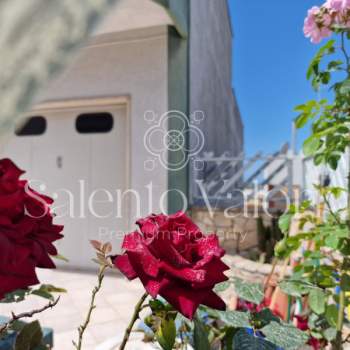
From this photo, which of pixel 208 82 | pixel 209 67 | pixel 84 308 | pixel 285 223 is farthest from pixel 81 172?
pixel 285 223

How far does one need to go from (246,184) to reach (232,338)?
4927 millimetres

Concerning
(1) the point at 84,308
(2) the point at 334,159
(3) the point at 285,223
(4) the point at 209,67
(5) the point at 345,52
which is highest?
(4) the point at 209,67

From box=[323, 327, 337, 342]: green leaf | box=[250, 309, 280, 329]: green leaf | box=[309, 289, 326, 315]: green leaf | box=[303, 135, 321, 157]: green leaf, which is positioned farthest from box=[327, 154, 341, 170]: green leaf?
Result: box=[250, 309, 280, 329]: green leaf

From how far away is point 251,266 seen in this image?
10.7ft

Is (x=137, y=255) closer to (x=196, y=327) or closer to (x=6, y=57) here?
(x=196, y=327)

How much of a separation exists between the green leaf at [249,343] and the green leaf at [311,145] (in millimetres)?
819

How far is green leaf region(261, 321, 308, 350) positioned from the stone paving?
182cm

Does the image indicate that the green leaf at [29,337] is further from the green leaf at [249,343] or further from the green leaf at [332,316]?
the green leaf at [332,316]

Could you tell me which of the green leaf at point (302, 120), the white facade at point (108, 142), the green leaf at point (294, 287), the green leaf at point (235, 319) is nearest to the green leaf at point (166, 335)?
the green leaf at point (235, 319)

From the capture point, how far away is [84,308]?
320 cm

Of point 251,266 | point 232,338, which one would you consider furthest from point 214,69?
point 232,338

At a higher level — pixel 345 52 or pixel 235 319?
pixel 345 52

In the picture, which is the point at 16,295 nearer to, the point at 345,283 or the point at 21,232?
the point at 21,232

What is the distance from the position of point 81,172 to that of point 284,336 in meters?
4.34
